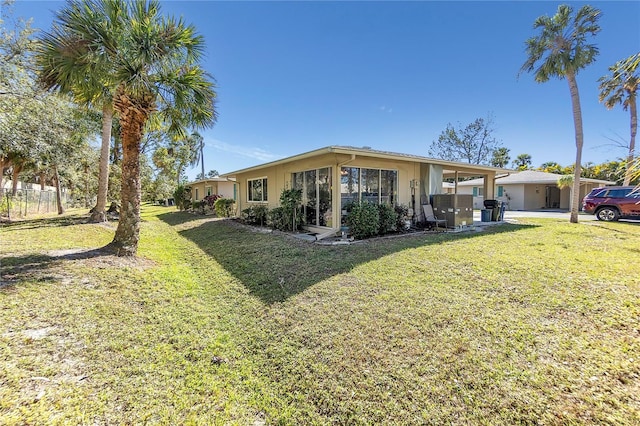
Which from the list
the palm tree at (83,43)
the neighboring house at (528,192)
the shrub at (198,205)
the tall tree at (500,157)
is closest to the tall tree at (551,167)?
the tall tree at (500,157)

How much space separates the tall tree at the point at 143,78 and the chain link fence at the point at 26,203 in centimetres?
1270

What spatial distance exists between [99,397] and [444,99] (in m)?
20.1

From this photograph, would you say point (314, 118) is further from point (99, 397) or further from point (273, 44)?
point (99, 397)

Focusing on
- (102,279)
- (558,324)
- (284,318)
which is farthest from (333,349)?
(102,279)

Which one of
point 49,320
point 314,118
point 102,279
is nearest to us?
point 49,320

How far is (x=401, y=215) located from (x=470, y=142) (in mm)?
29979

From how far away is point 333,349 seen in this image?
2947 mm

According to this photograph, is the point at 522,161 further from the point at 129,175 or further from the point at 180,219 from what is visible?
the point at 129,175

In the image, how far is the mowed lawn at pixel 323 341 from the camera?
85.9 inches

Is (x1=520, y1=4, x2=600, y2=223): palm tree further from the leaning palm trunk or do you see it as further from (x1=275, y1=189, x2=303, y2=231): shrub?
the leaning palm trunk

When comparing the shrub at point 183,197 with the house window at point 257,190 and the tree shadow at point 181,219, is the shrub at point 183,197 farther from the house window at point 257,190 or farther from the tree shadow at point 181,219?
the house window at point 257,190

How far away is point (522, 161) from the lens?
129 feet

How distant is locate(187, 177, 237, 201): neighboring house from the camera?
67.1 feet

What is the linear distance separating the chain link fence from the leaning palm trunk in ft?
41.3
